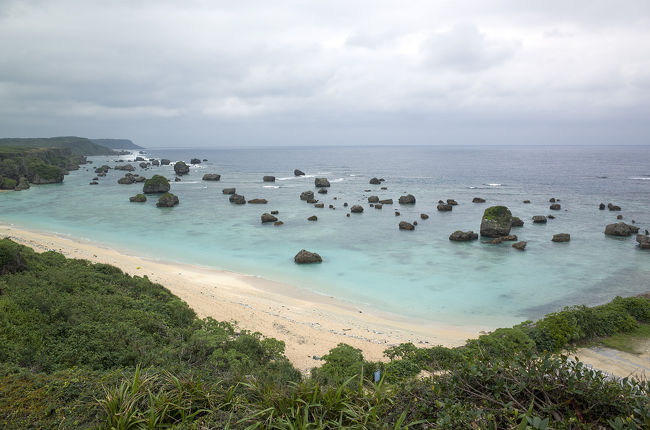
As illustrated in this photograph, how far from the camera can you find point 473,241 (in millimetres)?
36344

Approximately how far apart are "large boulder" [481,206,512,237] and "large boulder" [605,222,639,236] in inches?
443

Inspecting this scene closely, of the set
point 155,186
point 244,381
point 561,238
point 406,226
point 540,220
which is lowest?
point 561,238

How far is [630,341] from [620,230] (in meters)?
30.5

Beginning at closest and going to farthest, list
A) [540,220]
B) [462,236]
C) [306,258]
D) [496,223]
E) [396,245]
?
[306,258]
[396,245]
[462,236]
[496,223]
[540,220]

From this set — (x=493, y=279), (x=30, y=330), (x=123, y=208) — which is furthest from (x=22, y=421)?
(x=123, y=208)

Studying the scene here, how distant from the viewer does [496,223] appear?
3650 centimetres

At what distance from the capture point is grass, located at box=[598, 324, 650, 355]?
13.4 meters

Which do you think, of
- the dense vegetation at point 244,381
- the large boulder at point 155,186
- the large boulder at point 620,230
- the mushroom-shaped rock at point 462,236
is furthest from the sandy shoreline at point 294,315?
the large boulder at point 155,186

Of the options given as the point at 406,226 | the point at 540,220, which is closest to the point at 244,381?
the point at 406,226

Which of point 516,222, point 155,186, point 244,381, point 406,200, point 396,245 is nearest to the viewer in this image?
point 244,381

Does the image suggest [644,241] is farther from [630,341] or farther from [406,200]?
[406,200]

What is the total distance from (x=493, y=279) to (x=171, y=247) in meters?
28.2

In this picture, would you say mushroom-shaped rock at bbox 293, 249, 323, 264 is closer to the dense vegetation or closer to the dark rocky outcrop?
the dense vegetation

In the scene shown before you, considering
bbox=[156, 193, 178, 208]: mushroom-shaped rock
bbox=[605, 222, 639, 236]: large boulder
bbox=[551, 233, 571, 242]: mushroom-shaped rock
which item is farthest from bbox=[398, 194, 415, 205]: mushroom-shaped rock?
bbox=[156, 193, 178, 208]: mushroom-shaped rock
